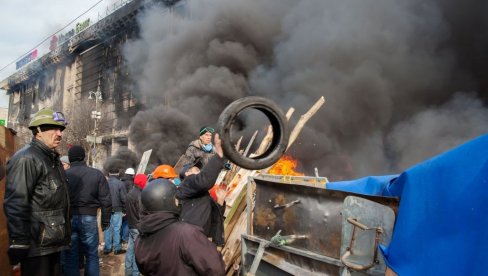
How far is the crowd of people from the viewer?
2141 millimetres

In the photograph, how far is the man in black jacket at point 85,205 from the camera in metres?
4.50

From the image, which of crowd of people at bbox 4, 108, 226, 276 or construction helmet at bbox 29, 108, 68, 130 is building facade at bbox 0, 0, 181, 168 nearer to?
crowd of people at bbox 4, 108, 226, 276

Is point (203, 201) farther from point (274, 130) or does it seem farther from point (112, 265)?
point (112, 265)

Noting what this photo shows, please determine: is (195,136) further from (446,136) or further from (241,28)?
(446,136)

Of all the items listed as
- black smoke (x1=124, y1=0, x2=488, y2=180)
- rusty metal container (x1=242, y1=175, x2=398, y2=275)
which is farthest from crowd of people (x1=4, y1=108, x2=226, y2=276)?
black smoke (x1=124, y1=0, x2=488, y2=180)

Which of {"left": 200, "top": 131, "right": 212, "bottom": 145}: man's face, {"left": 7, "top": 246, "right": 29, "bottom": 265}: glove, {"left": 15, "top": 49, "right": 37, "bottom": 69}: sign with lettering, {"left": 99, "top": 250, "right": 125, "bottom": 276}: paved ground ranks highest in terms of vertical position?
{"left": 15, "top": 49, "right": 37, "bottom": 69}: sign with lettering

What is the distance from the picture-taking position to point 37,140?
3314mm

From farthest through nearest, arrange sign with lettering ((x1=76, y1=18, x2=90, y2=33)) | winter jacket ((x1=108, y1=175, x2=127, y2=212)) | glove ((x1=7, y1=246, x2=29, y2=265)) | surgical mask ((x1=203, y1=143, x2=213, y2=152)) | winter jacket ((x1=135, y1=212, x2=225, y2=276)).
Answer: sign with lettering ((x1=76, y1=18, x2=90, y2=33))
winter jacket ((x1=108, y1=175, x2=127, y2=212))
surgical mask ((x1=203, y1=143, x2=213, y2=152))
glove ((x1=7, y1=246, x2=29, y2=265))
winter jacket ((x1=135, y1=212, x2=225, y2=276))

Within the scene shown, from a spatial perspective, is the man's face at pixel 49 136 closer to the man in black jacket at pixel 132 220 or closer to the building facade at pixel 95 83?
the man in black jacket at pixel 132 220

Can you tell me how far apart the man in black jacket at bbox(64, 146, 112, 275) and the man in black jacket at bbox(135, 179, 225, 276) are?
2.51 metres

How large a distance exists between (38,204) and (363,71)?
1095 centimetres

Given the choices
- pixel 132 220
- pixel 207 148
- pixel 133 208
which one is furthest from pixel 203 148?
pixel 132 220

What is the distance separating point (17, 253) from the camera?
2799 mm

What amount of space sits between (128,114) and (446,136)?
77.8ft
